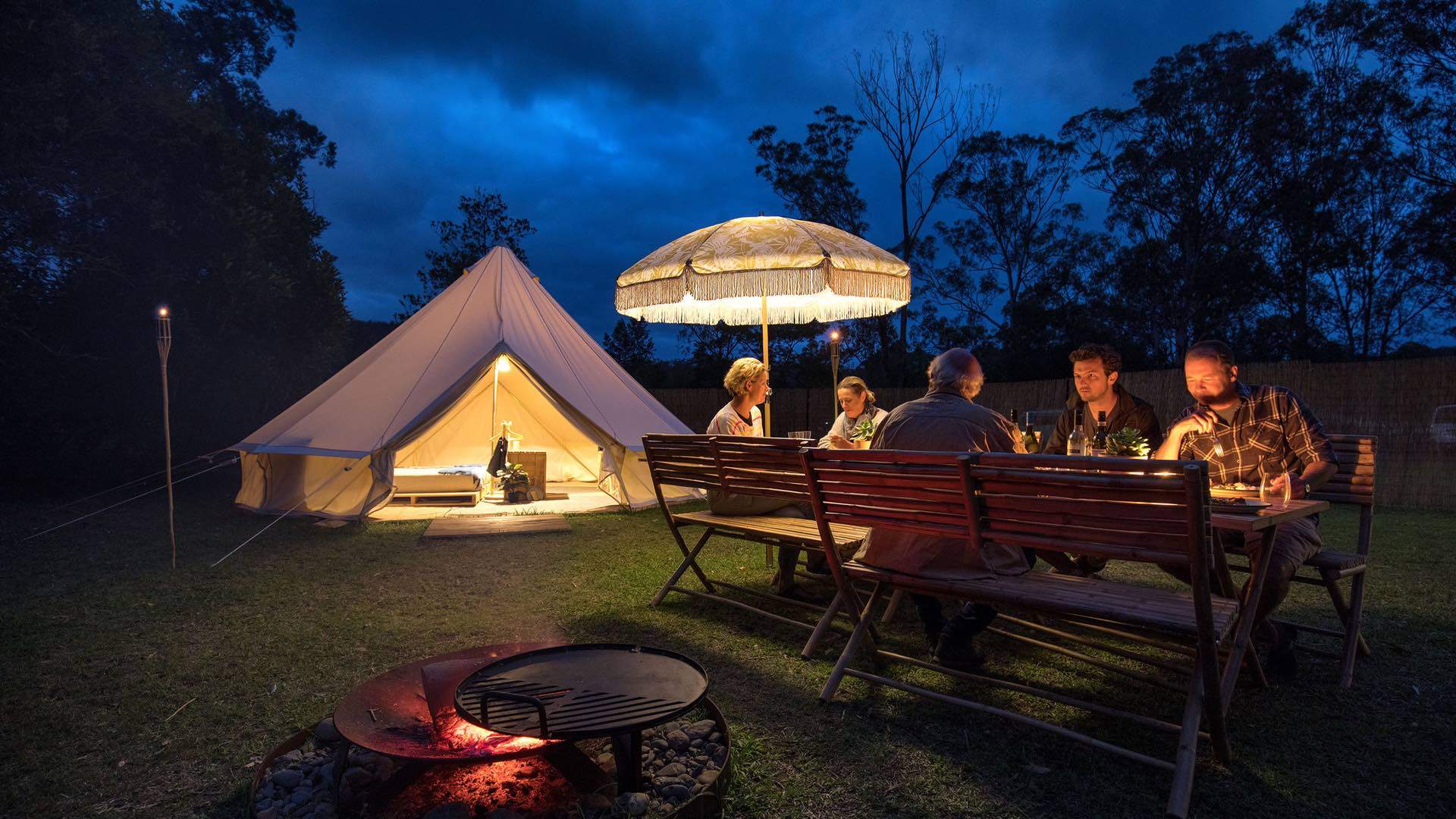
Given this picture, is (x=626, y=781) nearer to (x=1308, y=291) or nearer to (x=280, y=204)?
(x=280, y=204)

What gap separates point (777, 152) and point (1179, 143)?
35.5 feet

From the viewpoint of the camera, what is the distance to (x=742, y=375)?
15.6ft

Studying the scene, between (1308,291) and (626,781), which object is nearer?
(626,781)

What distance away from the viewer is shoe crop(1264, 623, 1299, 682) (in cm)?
289

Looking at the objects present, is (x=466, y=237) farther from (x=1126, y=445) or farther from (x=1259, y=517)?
(x=1259, y=517)

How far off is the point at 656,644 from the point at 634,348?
816 inches

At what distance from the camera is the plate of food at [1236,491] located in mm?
2729

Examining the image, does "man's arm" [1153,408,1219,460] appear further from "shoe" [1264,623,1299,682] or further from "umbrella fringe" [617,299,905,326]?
"umbrella fringe" [617,299,905,326]

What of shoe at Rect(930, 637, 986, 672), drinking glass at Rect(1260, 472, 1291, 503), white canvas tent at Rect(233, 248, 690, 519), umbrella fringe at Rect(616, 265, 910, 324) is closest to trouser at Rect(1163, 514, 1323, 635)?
drinking glass at Rect(1260, 472, 1291, 503)

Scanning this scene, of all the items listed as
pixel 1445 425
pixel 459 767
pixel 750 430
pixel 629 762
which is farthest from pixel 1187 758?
pixel 1445 425

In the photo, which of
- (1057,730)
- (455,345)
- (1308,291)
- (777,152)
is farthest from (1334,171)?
(1057,730)

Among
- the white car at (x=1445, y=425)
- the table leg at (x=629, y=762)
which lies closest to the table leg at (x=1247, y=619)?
the table leg at (x=629, y=762)

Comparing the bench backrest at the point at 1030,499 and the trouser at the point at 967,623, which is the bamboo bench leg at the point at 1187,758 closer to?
the bench backrest at the point at 1030,499

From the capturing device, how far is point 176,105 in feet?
38.2
